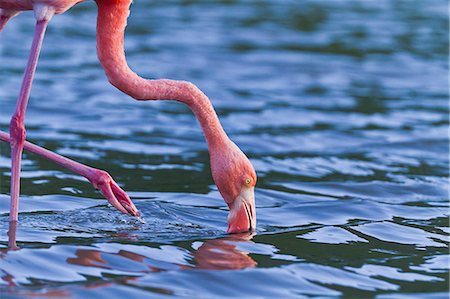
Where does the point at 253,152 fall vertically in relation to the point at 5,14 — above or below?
below

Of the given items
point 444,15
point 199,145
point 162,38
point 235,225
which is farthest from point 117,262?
point 444,15

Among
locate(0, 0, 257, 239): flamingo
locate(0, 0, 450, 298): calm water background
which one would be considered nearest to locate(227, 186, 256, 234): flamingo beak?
locate(0, 0, 257, 239): flamingo

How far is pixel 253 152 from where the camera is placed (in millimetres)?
12508

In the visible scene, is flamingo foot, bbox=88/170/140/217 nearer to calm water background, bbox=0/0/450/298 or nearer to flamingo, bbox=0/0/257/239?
flamingo, bbox=0/0/257/239

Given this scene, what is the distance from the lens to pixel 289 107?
601 inches

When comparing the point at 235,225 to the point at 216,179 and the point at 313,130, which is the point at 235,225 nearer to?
the point at 216,179

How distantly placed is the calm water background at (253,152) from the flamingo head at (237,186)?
0.23 m

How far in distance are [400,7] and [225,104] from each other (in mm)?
10395

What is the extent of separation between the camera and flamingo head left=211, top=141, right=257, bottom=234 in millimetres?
8359

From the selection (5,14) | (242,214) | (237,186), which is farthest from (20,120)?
(242,214)

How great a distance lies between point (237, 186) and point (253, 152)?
162 inches

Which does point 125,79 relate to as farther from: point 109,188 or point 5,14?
point 5,14

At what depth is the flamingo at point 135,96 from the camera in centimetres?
835

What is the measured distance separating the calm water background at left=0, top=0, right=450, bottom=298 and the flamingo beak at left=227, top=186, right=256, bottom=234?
0.57 feet
